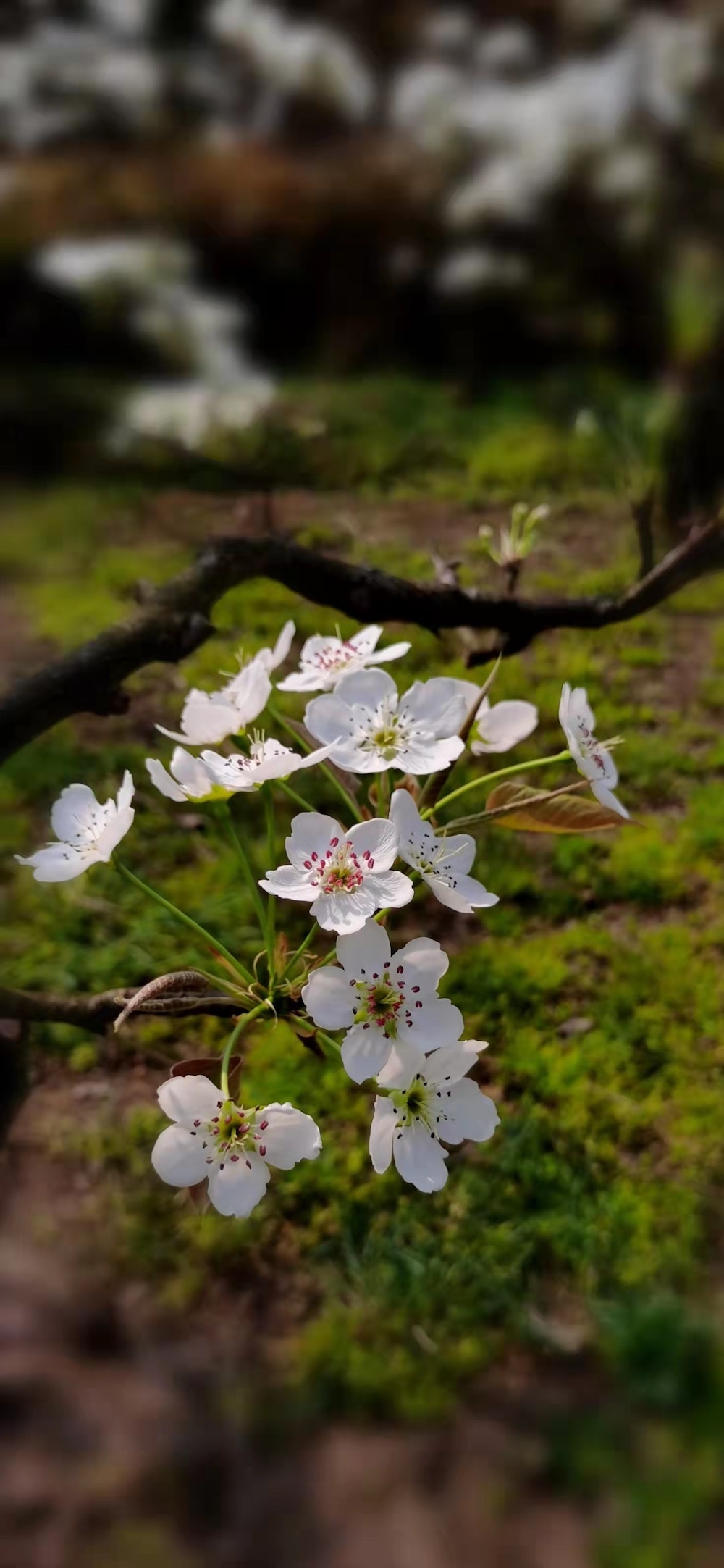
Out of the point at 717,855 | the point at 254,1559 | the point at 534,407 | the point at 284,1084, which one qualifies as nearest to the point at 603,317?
the point at 534,407

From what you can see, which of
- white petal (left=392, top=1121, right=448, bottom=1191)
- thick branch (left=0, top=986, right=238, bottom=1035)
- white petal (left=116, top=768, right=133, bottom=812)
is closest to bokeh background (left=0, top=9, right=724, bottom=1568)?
thick branch (left=0, top=986, right=238, bottom=1035)

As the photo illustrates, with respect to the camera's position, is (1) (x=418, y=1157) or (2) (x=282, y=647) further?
(2) (x=282, y=647)

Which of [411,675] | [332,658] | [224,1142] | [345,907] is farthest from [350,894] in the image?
[411,675]

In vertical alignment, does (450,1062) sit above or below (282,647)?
below

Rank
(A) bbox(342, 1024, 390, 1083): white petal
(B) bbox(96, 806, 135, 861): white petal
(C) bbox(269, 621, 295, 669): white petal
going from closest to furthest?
(A) bbox(342, 1024, 390, 1083): white petal → (B) bbox(96, 806, 135, 861): white petal → (C) bbox(269, 621, 295, 669): white petal

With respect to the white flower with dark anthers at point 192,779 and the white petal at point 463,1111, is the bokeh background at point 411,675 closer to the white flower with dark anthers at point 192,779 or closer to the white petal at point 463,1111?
the white petal at point 463,1111

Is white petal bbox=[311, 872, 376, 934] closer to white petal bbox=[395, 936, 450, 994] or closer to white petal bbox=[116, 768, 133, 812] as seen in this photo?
→ white petal bbox=[395, 936, 450, 994]

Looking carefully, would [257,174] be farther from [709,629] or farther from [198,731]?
[198,731]

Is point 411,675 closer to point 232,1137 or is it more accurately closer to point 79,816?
point 79,816
